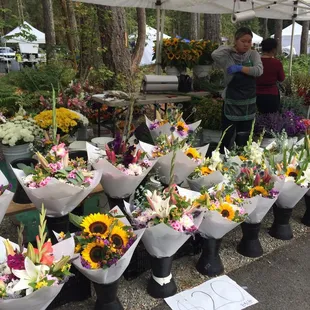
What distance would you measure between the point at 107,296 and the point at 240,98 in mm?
2413

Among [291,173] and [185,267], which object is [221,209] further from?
[291,173]

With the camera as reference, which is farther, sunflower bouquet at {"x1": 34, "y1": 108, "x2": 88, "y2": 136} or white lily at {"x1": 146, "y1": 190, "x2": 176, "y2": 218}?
sunflower bouquet at {"x1": 34, "y1": 108, "x2": 88, "y2": 136}

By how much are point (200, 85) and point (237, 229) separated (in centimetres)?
270

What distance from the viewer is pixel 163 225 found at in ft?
5.50

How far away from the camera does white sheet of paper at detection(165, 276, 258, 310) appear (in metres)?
1.89

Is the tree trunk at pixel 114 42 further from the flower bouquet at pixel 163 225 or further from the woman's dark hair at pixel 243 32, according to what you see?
the flower bouquet at pixel 163 225

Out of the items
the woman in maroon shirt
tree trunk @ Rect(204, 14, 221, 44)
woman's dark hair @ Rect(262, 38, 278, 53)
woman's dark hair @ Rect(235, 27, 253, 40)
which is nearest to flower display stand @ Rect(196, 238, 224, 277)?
woman's dark hair @ Rect(235, 27, 253, 40)

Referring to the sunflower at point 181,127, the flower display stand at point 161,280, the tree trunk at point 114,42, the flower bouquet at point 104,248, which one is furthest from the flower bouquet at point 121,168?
the tree trunk at point 114,42

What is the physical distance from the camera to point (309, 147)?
258 centimetres

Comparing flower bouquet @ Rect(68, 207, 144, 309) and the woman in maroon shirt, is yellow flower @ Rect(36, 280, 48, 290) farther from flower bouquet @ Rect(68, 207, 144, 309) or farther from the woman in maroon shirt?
the woman in maroon shirt

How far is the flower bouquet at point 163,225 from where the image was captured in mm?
1721

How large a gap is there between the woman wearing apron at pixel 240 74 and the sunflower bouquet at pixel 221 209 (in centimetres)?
156

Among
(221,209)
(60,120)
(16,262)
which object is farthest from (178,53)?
(16,262)

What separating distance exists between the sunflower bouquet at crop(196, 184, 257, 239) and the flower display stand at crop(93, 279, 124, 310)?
0.61 metres
